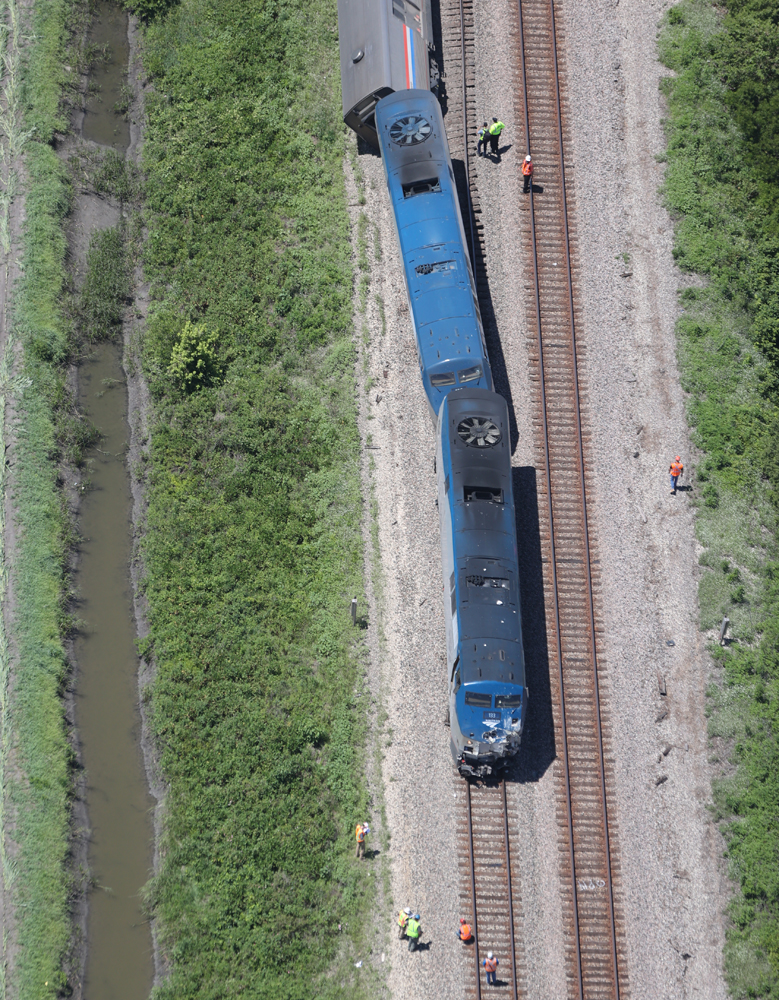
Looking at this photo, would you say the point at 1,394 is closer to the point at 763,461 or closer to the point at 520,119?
the point at 520,119

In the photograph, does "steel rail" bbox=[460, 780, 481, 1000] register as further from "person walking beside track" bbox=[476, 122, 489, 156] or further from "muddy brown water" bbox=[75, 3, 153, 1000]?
"person walking beside track" bbox=[476, 122, 489, 156]

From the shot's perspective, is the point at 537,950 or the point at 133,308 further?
the point at 133,308

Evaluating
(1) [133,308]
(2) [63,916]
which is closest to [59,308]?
(1) [133,308]

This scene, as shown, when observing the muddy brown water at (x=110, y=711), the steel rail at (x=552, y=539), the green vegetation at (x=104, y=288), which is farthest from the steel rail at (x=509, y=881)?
the green vegetation at (x=104, y=288)

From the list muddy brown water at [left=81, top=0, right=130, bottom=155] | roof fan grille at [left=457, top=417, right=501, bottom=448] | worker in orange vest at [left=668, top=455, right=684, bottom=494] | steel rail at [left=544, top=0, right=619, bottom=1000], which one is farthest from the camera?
muddy brown water at [left=81, top=0, right=130, bottom=155]

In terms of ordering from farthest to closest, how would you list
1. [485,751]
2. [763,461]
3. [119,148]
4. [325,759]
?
[119,148] → [763,461] → [325,759] → [485,751]

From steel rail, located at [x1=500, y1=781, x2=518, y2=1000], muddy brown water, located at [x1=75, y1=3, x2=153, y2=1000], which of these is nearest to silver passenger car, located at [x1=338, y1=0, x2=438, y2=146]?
muddy brown water, located at [x1=75, y1=3, x2=153, y2=1000]
